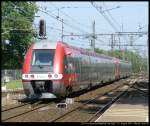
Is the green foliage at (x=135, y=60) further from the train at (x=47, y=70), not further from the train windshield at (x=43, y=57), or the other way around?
the train windshield at (x=43, y=57)

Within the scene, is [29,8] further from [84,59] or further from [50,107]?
[50,107]

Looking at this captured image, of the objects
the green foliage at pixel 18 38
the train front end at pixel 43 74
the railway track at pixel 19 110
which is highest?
the green foliage at pixel 18 38

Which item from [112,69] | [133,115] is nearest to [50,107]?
[133,115]

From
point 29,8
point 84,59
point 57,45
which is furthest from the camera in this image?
point 29,8

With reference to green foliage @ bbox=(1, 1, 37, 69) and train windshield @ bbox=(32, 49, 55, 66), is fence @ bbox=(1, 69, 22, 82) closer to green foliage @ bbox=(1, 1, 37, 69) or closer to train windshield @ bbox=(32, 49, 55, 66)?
green foliage @ bbox=(1, 1, 37, 69)

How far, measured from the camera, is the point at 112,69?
181ft

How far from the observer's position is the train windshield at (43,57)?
24.8m

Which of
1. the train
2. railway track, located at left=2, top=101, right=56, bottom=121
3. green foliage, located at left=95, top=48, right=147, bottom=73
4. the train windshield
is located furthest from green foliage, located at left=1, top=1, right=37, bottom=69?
green foliage, located at left=95, top=48, right=147, bottom=73

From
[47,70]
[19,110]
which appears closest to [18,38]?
[47,70]

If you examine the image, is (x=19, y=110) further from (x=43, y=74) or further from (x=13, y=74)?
(x=13, y=74)

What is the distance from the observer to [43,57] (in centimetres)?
2512

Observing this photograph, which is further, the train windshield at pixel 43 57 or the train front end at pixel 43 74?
the train windshield at pixel 43 57

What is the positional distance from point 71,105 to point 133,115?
590 centimetres

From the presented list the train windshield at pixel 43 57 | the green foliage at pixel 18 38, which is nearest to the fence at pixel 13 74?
the green foliage at pixel 18 38
